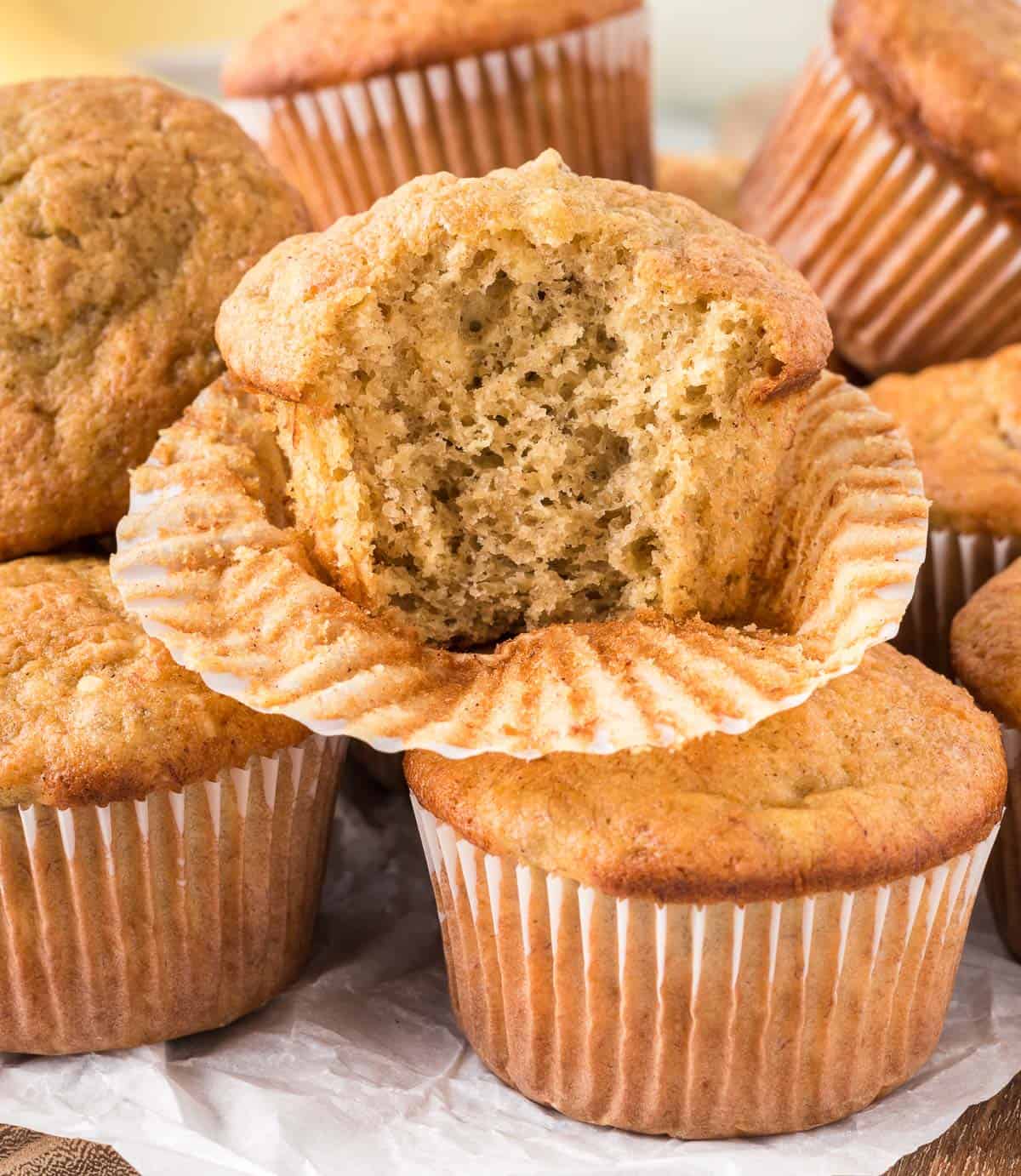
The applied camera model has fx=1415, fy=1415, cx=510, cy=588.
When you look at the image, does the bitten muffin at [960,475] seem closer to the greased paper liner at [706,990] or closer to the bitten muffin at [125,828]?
the greased paper liner at [706,990]

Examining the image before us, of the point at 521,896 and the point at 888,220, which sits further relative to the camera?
the point at 888,220

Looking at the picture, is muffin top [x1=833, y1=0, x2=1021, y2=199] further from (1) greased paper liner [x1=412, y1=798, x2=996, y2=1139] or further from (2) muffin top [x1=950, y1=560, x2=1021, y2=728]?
(1) greased paper liner [x1=412, y1=798, x2=996, y2=1139]

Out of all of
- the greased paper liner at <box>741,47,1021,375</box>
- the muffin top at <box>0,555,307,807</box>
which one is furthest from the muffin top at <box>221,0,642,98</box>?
the muffin top at <box>0,555,307,807</box>

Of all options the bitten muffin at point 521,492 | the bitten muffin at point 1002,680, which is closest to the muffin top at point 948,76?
the bitten muffin at point 1002,680

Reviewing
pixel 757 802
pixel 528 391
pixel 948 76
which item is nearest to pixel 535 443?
pixel 528 391

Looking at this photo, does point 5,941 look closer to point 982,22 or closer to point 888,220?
point 888,220

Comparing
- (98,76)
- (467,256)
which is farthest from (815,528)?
(98,76)

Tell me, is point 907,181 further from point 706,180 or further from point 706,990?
point 706,990
